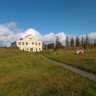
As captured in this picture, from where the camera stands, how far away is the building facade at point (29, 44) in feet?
154

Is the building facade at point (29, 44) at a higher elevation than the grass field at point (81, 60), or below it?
higher

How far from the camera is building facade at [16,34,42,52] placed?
46.8 m

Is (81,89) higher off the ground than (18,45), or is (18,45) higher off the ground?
(18,45)

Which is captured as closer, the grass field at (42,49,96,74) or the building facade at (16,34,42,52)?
the grass field at (42,49,96,74)

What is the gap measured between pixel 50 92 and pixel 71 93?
3.77ft

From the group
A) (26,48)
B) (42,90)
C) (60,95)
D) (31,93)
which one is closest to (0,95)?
(31,93)

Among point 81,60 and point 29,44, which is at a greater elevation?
point 29,44

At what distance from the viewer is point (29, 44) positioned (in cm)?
4853

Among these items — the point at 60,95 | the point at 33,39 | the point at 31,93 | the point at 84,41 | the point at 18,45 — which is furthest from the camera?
the point at 84,41

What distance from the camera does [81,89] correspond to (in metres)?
4.78

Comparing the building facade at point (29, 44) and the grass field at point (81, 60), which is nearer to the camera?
the grass field at point (81, 60)

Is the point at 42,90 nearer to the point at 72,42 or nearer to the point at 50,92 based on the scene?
the point at 50,92

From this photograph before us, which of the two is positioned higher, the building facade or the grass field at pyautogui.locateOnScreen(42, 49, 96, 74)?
the building facade

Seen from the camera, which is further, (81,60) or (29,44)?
(29,44)
